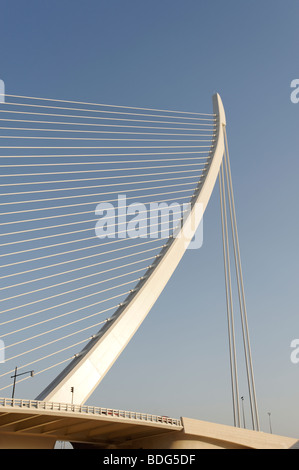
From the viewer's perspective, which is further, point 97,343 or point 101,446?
point 101,446

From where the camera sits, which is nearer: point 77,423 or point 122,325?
point 122,325

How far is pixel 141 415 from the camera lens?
2859cm

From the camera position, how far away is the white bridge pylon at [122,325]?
2297 centimetres

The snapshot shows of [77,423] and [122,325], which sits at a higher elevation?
[122,325]

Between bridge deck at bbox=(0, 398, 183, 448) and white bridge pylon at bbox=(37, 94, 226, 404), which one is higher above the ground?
white bridge pylon at bbox=(37, 94, 226, 404)

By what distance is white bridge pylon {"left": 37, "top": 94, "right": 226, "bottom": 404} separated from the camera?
2297 cm

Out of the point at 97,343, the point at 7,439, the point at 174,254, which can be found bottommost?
the point at 7,439

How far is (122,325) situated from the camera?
25.3 metres

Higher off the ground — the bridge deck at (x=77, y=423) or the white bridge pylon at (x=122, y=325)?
the white bridge pylon at (x=122, y=325)
